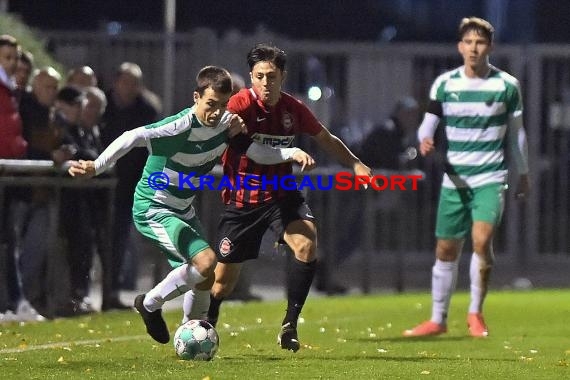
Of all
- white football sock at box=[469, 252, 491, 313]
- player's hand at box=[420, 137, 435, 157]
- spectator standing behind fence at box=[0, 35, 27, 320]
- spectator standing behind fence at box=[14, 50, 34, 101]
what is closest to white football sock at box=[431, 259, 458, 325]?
white football sock at box=[469, 252, 491, 313]

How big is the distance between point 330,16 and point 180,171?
19208 millimetres

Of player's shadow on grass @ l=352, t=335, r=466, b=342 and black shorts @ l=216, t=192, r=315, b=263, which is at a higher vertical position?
black shorts @ l=216, t=192, r=315, b=263

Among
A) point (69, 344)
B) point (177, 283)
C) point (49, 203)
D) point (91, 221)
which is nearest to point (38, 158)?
point (49, 203)

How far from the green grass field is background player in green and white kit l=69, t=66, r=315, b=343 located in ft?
1.50

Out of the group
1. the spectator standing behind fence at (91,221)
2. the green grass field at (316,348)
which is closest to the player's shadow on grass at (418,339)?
the green grass field at (316,348)

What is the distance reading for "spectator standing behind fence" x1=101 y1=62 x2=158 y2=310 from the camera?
637 inches

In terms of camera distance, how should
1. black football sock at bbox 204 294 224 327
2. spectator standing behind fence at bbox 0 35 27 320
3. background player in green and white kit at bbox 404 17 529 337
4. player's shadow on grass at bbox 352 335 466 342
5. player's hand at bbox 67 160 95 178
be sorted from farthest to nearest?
spectator standing behind fence at bbox 0 35 27 320
background player in green and white kit at bbox 404 17 529 337
player's shadow on grass at bbox 352 335 466 342
black football sock at bbox 204 294 224 327
player's hand at bbox 67 160 95 178

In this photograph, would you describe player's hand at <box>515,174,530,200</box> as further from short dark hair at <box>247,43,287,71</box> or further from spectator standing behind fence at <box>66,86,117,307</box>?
spectator standing behind fence at <box>66,86,117,307</box>

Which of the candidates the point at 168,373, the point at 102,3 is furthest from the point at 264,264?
the point at 102,3

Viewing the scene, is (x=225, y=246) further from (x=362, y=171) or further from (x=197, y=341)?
(x=197, y=341)

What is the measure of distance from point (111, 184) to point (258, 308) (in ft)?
6.25

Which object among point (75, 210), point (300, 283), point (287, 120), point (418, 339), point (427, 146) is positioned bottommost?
point (418, 339)

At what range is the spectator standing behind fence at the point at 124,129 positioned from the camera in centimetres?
1619

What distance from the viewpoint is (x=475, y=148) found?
1287 cm
